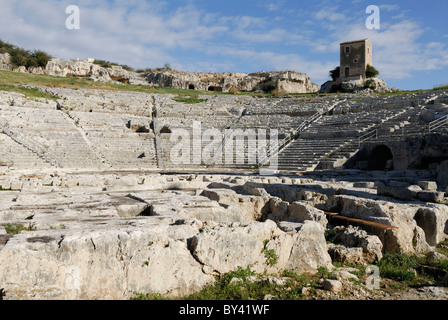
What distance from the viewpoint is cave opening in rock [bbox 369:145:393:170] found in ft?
59.1

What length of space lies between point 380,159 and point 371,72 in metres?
27.1

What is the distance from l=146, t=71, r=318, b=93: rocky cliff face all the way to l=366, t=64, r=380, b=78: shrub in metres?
11.1

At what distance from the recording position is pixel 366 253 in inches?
195

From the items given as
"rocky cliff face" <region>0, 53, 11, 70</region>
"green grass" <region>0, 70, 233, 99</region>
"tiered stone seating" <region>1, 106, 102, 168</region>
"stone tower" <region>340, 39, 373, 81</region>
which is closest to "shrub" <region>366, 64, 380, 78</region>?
"stone tower" <region>340, 39, 373, 81</region>

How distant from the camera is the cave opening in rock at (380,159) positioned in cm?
1802

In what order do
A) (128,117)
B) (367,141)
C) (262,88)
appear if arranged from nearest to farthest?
(367,141), (128,117), (262,88)

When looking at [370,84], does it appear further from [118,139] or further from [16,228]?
[16,228]

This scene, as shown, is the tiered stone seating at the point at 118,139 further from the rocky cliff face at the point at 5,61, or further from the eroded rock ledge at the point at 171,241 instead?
the rocky cliff face at the point at 5,61

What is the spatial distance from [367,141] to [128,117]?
18433 millimetres

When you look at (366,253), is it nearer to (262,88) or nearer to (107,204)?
(107,204)

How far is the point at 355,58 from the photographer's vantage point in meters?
43.3

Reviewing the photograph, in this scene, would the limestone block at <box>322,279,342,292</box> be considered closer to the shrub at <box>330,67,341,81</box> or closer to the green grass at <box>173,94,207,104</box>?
the green grass at <box>173,94,207,104</box>
